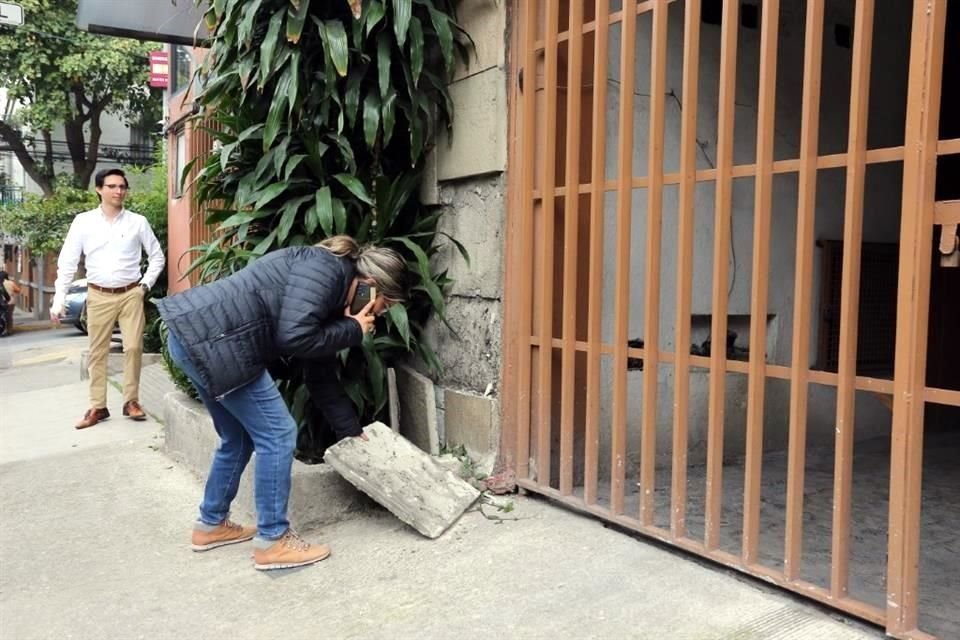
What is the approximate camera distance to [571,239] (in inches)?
145

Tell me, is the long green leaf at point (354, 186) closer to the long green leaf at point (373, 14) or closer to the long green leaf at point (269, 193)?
the long green leaf at point (269, 193)

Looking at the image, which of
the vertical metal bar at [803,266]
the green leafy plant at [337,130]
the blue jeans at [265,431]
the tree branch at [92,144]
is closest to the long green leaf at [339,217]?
the green leafy plant at [337,130]

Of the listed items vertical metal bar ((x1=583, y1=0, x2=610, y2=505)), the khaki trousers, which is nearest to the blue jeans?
vertical metal bar ((x1=583, y1=0, x2=610, y2=505))

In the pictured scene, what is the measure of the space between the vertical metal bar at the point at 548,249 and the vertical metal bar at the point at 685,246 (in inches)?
30.0

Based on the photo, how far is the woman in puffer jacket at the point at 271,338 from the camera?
120 inches

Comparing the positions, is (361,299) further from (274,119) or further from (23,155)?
(23,155)

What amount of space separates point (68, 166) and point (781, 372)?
34.8 meters

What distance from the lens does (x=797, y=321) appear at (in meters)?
2.76

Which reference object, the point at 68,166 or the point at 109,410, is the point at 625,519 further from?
the point at 68,166

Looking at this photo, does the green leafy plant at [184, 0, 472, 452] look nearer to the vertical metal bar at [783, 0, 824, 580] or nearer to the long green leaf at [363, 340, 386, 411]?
the long green leaf at [363, 340, 386, 411]

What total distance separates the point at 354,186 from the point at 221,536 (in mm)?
1809

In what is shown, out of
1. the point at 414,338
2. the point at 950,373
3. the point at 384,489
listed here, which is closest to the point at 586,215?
the point at 414,338

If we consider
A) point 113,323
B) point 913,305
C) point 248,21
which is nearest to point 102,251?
point 113,323

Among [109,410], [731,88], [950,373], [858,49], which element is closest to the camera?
[858,49]
